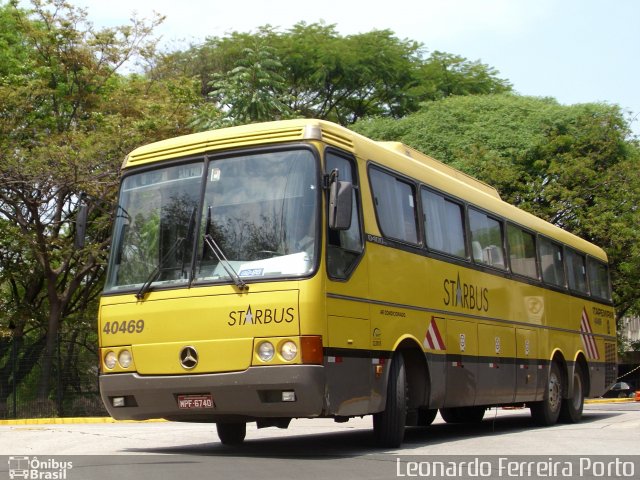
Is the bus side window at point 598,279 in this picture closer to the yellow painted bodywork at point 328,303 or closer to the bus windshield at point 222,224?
the yellow painted bodywork at point 328,303

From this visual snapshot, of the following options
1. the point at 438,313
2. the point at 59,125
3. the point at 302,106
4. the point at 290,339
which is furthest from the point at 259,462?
the point at 302,106

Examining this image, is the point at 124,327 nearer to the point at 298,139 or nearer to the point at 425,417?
the point at 298,139

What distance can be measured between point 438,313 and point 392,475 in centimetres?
441

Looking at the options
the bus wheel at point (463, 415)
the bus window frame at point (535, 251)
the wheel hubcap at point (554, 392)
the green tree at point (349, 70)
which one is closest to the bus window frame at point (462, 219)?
the bus window frame at point (535, 251)

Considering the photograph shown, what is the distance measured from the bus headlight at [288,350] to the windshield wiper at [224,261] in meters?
0.71

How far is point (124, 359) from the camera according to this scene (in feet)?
37.5

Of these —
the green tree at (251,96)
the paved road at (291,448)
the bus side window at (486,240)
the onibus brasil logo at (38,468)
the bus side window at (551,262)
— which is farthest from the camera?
the green tree at (251,96)

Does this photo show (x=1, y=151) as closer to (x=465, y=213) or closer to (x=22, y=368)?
(x=22, y=368)

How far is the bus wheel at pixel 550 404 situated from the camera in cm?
1781

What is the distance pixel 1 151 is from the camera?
27.3 m

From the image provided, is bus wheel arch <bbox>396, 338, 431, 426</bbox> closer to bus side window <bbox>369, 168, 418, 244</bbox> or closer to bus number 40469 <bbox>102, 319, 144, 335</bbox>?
bus side window <bbox>369, 168, 418, 244</bbox>

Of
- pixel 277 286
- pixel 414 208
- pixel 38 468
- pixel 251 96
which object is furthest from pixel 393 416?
pixel 251 96

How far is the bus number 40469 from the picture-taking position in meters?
11.3

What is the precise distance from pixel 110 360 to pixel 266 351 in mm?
1970
